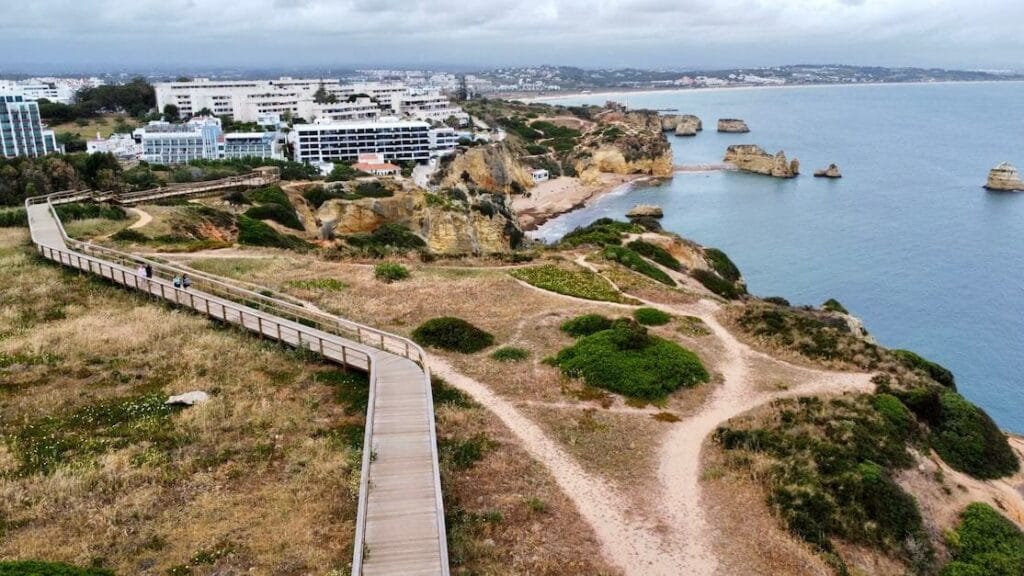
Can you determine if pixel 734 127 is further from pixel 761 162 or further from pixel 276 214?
pixel 276 214

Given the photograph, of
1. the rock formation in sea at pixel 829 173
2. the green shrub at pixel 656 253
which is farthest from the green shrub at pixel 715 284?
the rock formation in sea at pixel 829 173

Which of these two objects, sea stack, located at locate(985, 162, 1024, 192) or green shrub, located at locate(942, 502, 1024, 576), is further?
sea stack, located at locate(985, 162, 1024, 192)

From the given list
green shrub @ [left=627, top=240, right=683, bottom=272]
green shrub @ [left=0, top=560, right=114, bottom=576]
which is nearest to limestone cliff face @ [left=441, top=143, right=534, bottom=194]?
green shrub @ [left=627, top=240, right=683, bottom=272]

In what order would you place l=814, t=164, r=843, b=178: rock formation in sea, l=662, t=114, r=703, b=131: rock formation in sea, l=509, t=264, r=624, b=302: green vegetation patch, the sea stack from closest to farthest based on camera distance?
l=509, t=264, r=624, b=302: green vegetation patch → the sea stack → l=814, t=164, r=843, b=178: rock formation in sea → l=662, t=114, r=703, b=131: rock formation in sea

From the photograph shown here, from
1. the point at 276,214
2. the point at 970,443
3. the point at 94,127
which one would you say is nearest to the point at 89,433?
the point at 970,443

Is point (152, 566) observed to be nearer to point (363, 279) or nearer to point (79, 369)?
point (79, 369)

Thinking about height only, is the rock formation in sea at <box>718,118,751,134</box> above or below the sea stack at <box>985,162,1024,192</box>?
above

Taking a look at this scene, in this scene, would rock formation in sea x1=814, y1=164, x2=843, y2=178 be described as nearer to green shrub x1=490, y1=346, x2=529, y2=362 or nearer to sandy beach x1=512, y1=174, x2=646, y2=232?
sandy beach x1=512, y1=174, x2=646, y2=232
